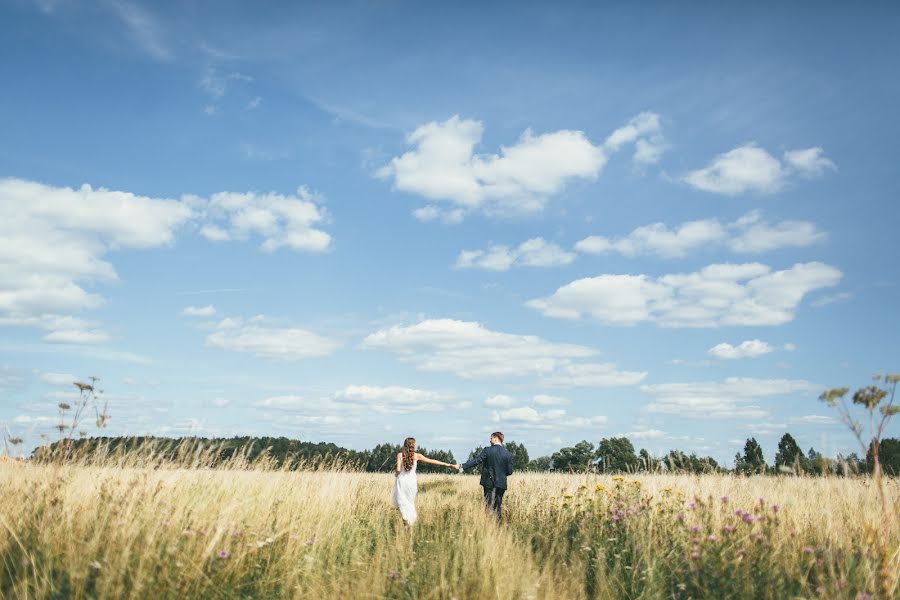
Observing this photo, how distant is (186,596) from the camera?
14.1ft

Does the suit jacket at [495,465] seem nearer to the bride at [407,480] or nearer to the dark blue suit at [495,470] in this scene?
the dark blue suit at [495,470]

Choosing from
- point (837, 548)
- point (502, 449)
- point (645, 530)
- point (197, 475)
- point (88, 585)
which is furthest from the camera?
point (502, 449)

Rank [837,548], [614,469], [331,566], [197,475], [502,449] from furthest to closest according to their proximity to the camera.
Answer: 1. [614,469]
2. [502,449]
3. [197,475]
4. [331,566]
5. [837,548]

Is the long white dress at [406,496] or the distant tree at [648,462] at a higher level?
the distant tree at [648,462]

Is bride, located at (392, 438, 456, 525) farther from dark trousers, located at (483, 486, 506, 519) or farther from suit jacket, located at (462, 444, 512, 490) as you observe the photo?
dark trousers, located at (483, 486, 506, 519)

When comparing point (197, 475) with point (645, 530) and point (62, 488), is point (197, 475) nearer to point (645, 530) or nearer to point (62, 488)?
point (62, 488)

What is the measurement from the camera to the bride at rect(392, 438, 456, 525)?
1028 cm

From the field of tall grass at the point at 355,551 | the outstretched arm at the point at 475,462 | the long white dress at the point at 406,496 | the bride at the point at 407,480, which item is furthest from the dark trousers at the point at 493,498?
the field of tall grass at the point at 355,551

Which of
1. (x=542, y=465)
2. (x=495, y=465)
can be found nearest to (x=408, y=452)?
(x=495, y=465)

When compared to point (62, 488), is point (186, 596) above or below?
below

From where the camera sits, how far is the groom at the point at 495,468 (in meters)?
11.4

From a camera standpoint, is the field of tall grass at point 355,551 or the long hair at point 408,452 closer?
the field of tall grass at point 355,551

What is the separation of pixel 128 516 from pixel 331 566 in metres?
2.25

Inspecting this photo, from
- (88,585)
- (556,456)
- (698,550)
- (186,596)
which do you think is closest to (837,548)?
(698,550)
